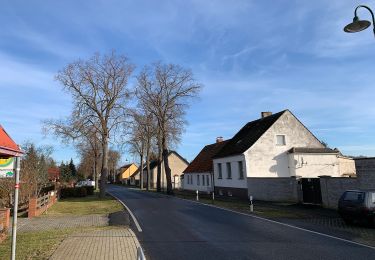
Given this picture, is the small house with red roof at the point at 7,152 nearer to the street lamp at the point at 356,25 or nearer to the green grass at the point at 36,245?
the green grass at the point at 36,245

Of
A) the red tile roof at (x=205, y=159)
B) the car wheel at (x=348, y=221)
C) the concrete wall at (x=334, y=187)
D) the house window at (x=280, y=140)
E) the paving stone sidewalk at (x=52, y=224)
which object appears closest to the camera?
the paving stone sidewalk at (x=52, y=224)

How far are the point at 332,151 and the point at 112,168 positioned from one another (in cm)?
10500

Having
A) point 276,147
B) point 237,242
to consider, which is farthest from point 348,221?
point 276,147

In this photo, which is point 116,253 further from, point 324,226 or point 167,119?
point 167,119

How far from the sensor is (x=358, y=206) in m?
16.6

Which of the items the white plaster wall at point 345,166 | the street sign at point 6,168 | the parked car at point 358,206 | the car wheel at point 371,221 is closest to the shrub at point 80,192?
the white plaster wall at point 345,166

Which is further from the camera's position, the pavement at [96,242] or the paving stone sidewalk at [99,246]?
the pavement at [96,242]

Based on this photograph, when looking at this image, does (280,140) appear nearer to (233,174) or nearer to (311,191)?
(233,174)

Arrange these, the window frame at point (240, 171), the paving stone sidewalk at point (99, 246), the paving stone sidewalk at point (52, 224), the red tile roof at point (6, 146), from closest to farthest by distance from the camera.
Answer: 1. the red tile roof at point (6, 146)
2. the paving stone sidewalk at point (99, 246)
3. the paving stone sidewalk at point (52, 224)
4. the window frame at point (240, 171)

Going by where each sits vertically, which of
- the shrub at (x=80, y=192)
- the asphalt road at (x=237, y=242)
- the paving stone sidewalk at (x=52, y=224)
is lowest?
the asphalt road at (x=237, y=242)

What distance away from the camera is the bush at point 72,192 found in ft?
140

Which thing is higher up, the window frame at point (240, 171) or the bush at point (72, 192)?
the window frame at point (240, 171)

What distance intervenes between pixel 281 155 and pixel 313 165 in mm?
2932

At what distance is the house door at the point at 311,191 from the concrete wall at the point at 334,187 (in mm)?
615
